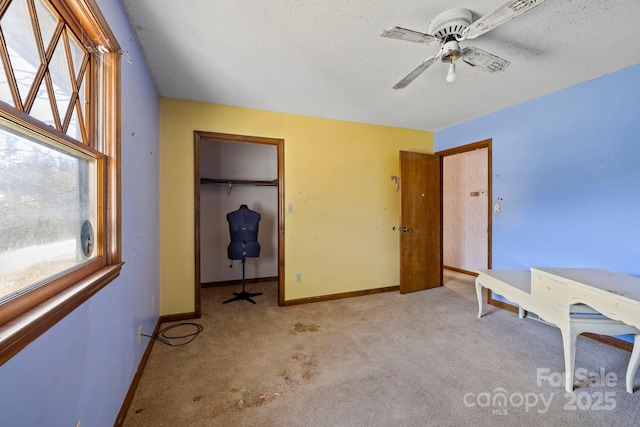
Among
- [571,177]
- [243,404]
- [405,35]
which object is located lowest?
[243,404]

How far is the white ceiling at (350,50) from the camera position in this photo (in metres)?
1.47

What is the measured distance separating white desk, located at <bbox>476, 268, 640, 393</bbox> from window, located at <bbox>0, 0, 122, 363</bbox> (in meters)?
2.64

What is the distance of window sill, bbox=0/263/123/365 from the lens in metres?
0.58

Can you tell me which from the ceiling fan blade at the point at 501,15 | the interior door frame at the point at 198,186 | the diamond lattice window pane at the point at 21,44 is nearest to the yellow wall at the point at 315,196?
the interior door frame at the point at 198,186

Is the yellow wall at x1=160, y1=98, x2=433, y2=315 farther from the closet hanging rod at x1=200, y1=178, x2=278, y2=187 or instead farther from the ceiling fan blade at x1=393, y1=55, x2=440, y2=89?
the ceiling fan blade at x1=393, y1=55, x2=440, y2=89

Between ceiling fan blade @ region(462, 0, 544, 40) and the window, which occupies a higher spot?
ceiling fan blade @ region(462, 0, 544, 40)

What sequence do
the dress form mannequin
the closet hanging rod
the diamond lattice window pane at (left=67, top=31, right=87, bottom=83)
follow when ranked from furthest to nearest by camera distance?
the closet hanging rod
the dress form mannequin
the diamond lattice window pane at (left=67, top=31, right=87, bottom=83)

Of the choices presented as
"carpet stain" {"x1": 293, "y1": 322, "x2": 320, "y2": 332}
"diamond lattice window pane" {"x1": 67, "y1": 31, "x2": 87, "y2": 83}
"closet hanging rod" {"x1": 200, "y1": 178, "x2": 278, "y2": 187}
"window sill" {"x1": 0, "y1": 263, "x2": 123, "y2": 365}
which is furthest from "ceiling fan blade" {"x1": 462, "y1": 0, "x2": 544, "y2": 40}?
"closet hanging rod" {"x1": 200, "y1": 178, "x2": 278, "y2": 187}

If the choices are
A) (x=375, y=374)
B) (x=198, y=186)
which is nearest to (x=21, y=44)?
(x=198, y=186)

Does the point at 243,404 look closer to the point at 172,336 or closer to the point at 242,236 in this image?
the point at 172,336

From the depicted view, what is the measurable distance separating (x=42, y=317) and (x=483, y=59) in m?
2.41

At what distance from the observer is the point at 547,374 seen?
179cm

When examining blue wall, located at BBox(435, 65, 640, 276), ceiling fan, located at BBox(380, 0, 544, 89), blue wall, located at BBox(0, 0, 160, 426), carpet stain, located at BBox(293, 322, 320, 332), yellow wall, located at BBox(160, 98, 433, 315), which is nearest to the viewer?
blue wall, located at BBox(0, 0, 160, 426)

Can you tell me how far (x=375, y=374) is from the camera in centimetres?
179
